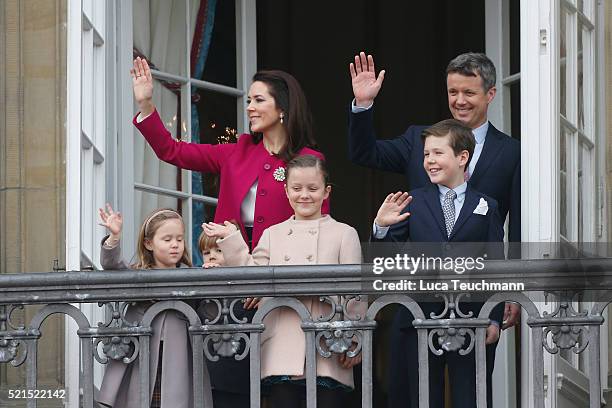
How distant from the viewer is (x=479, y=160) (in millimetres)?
9969

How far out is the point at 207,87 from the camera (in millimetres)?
11516

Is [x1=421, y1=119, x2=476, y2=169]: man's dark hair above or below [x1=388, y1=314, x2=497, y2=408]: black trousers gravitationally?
above

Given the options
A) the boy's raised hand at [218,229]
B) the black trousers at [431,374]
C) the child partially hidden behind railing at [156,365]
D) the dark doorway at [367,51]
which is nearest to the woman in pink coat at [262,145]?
the boy's raised hand at [218,229]

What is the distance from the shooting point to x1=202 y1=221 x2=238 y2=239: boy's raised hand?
9.30 m

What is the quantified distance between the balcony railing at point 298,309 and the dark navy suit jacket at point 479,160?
0.73 m

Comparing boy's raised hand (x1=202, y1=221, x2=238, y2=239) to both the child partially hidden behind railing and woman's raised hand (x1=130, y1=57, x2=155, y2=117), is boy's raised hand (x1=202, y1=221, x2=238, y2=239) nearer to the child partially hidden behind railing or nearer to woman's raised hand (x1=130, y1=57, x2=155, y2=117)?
the child partially hidden behind railing

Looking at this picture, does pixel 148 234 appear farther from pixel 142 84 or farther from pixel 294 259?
pixel 142 84

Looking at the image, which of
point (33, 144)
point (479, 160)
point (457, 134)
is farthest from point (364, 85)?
point (33, 144)

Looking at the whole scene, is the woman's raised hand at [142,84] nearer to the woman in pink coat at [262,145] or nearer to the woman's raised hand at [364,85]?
the woman in pink coat at [262,145]

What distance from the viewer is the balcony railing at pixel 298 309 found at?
29.8ft

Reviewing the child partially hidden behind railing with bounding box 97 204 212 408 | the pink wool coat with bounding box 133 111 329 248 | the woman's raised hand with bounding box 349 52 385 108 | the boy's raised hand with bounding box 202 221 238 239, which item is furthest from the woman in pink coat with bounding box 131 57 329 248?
the child partially hidden behind railing with bounding box 97 204 212 408

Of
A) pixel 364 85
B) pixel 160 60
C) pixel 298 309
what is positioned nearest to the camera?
pixel 298 309

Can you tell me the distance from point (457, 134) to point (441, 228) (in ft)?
1.38

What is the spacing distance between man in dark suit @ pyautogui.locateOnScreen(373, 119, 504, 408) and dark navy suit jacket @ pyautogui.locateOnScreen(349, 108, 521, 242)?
330 mm
